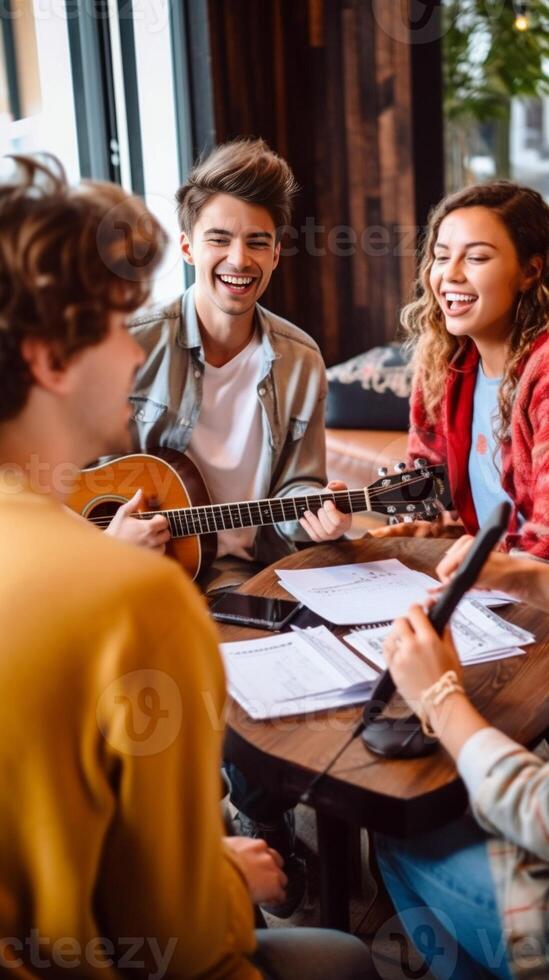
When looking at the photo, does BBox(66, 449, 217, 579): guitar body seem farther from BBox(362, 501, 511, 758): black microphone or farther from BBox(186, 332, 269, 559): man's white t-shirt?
BBox(362, 501, 511, 758): black microphone

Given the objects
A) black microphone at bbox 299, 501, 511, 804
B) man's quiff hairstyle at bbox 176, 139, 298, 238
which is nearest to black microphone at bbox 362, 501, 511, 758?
black microphone at bbox 299, 501, 511, 804

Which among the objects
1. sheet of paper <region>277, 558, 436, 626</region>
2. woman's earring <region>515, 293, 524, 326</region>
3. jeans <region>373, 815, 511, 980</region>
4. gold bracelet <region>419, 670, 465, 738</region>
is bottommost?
jeans <region>373, 815, 511, 980</region>

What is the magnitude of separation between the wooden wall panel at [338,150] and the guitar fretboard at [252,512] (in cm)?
196

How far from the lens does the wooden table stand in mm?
905

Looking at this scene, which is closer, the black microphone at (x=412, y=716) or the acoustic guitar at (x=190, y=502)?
the black microphone at (x=412, y=716)

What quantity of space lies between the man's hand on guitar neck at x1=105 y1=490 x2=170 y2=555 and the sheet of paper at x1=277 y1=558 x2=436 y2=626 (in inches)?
12.8

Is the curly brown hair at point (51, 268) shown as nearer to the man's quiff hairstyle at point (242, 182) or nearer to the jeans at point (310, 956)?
the jeans at point (310, 956)

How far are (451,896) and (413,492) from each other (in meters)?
0.78

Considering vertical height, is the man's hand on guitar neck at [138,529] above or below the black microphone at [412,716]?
below

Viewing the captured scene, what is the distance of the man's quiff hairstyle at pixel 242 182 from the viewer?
68.1 inches

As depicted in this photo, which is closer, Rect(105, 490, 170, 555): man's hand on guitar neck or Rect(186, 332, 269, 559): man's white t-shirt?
Rect(105, 490, 170, 555): man's hand on guitar neck

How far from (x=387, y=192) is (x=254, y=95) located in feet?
2.87

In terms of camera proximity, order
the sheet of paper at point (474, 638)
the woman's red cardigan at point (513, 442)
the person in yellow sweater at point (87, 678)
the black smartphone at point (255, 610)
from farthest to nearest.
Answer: the woman's red cardigan at point (513, 442), the black smartphone at point (255, 610), the sheet of paper at point (474, 638), the person in yellow sweater at point (87, 678)

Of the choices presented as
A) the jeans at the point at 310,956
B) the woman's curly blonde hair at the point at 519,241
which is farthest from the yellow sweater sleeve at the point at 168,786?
the woman's curly blonde hair at the point at 519,241
